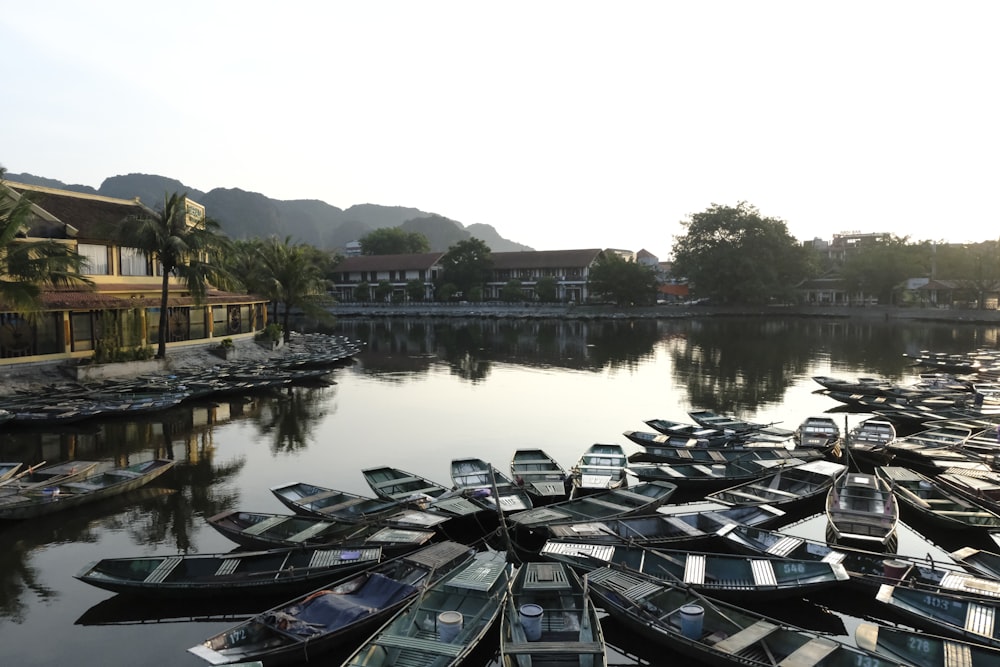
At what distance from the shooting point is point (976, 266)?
265 feet

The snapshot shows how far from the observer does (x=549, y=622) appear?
36.5 feet

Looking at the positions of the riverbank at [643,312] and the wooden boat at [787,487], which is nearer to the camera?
the wooden boat at [787,487]

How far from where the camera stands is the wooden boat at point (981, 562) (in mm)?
12578

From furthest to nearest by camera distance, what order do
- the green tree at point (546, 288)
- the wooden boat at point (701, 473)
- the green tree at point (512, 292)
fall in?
the green tree at point (512, 292)
the green tree at point (546, 288)
the wooden boat at point (701, 473)

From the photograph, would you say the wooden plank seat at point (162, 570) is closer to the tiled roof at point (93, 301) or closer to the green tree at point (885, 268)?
the tiled roof at point (93, 301)

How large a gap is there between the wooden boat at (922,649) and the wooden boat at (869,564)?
195 centimetres

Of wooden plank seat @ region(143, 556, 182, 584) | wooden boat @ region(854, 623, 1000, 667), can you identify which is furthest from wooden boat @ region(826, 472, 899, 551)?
wooden plank seat @ region(143, 556, 182, 584)

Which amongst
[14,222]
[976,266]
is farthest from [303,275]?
[976,266]

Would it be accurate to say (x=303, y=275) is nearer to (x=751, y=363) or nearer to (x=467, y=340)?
(x=467, y=340)

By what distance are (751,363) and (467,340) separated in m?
29.4

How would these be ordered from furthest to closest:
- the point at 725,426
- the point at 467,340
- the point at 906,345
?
the point at 467,340
the point at 906,345
the point at 725,426

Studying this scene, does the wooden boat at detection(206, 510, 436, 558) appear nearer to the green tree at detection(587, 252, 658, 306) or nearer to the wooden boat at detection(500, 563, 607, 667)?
the wooden boat at detection(500, 563, 607, 667)

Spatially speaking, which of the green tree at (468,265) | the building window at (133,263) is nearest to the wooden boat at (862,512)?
the building window at (133,263)

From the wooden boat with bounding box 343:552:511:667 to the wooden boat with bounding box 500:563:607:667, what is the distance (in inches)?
15.8
